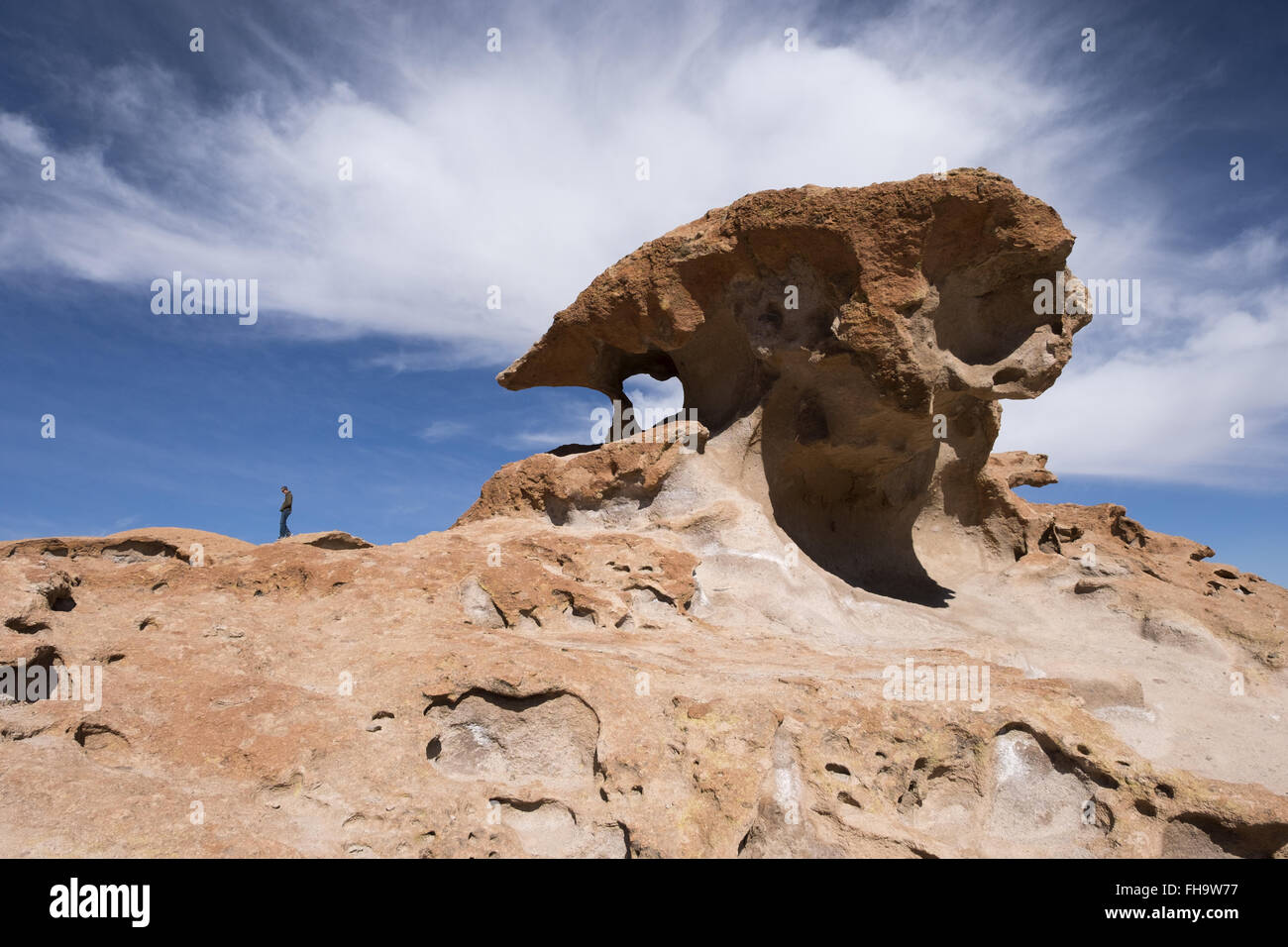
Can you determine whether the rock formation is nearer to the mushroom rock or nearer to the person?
the mushroom rock

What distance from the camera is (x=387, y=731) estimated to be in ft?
13.3

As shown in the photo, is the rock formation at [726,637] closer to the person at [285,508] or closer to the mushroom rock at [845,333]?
the mushroom rock at [845,333]

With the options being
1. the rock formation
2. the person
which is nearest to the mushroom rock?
the rock formation

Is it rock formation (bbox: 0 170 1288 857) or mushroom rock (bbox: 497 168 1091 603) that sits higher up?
mushroom rock (bbox: 497 168 1091 603)

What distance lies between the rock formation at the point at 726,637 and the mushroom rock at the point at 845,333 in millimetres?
35

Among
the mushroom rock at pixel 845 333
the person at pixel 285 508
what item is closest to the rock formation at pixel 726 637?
the mushroom rock at pixel 845 333

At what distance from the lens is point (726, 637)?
6176 millimetres

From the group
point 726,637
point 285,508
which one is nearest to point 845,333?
point 726,637

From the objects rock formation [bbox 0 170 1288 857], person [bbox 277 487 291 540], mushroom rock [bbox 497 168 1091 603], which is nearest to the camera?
rock formation [bbox 0 170 1288 857]

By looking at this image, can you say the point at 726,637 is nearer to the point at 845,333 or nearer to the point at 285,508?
the point at 845,333

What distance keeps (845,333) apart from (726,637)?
10.7 ft

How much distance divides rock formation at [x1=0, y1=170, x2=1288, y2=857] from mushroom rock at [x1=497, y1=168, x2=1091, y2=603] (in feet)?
0.11

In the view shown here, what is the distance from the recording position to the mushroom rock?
7719 mm
